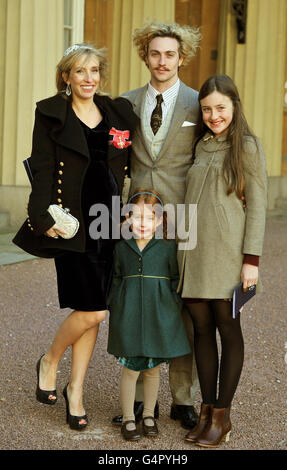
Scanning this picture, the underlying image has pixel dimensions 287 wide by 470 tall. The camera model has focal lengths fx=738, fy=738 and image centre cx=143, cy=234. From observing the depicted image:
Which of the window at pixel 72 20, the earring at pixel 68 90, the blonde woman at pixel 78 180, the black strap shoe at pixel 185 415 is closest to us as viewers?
the blonde woman at pixel 78 180

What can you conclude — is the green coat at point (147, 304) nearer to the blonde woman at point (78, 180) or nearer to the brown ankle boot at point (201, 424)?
the blonde woman at point (78, 180)

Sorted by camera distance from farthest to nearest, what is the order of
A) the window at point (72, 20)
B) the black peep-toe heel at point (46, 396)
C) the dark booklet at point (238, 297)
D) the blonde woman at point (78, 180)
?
the window at point (72, 20) → the black peep-toe heel at point (46, 396) → the blonde woman at point (78, 180) → the dark booklet at point (238, 297)

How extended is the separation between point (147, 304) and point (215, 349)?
37cm

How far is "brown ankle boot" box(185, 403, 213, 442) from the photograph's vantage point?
3295 mm

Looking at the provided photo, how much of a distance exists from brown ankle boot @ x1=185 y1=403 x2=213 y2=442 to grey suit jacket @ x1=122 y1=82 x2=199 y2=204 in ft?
3.11

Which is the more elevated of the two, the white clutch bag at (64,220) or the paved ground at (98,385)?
the white clutch bag at (64,220)

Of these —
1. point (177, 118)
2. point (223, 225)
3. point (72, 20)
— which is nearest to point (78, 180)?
point (177, 118)

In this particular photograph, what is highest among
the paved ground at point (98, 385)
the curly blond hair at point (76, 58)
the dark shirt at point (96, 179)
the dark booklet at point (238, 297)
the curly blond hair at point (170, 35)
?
the curly blond hair at point (170, 35)

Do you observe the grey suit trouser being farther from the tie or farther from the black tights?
the tie

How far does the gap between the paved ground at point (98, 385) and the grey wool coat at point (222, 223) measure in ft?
2.39

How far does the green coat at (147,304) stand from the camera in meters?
3.31

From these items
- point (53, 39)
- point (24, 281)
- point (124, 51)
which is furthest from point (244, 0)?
point (24, 281)

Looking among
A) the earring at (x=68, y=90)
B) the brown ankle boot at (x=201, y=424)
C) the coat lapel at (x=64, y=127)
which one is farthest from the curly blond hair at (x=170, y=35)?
the brown ankle boot at (x=201, y=424)

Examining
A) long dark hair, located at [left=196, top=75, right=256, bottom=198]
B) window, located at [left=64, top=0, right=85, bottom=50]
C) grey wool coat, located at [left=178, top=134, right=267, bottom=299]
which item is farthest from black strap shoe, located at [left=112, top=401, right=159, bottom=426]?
window, located at [left=64, top=0, right=85, bottom=50]
